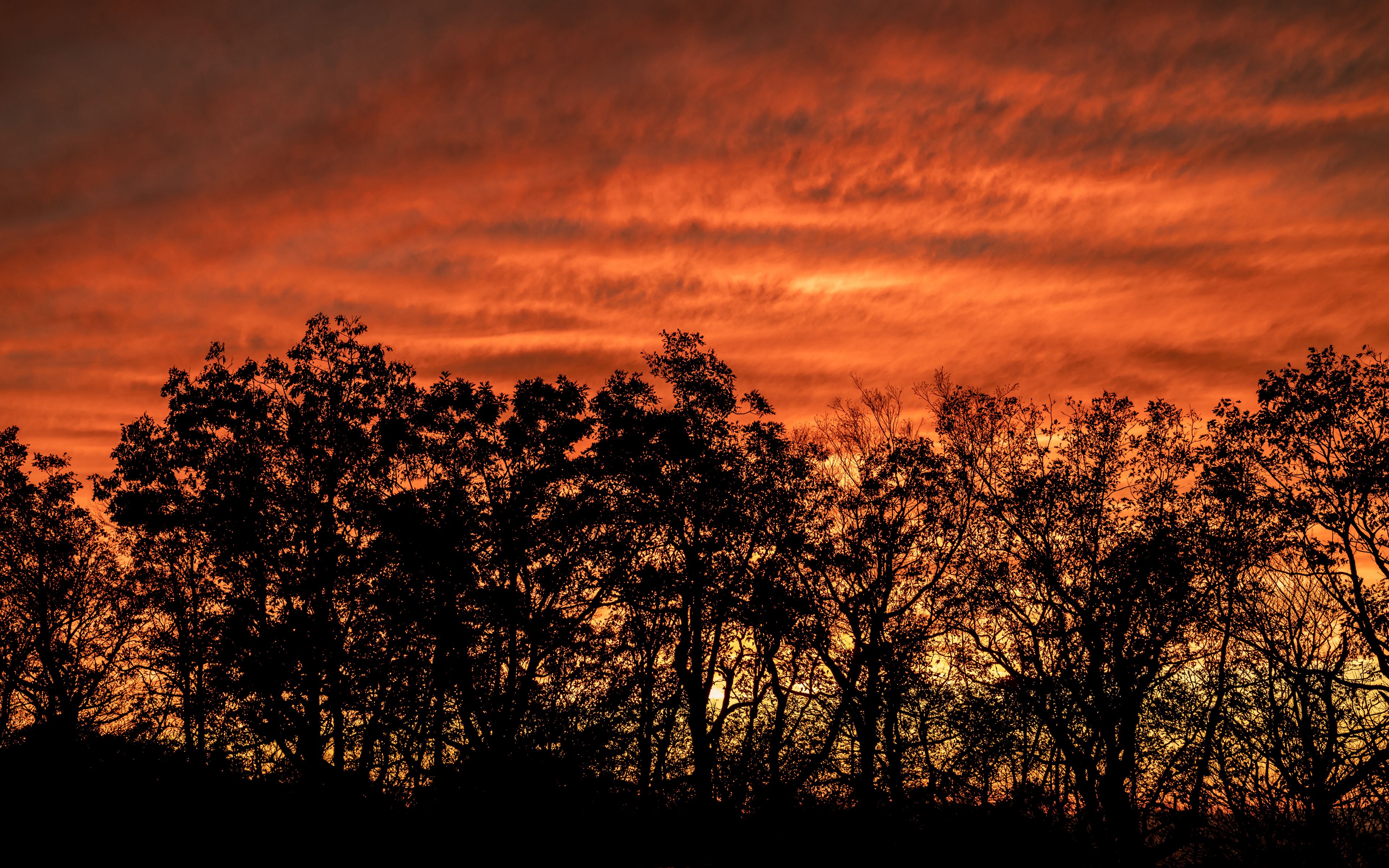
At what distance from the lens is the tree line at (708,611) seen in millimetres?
24578

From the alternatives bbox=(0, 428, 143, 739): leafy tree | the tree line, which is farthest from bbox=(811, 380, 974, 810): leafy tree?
bbox=(0, 428, 143, 739): leafy tree

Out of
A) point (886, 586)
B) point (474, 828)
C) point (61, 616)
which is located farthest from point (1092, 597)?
point (61, 616)

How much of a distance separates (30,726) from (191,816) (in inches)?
425

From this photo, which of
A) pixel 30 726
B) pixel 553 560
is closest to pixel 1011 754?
pixel 553 560

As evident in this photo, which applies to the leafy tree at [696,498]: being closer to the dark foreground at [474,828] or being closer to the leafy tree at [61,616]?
the dark foreground at [474,828]

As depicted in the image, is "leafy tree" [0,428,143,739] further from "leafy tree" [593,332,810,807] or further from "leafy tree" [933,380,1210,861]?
"leafy tree" [933,380,1210,861]

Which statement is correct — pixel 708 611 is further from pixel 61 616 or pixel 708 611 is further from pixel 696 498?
pixel 61 616

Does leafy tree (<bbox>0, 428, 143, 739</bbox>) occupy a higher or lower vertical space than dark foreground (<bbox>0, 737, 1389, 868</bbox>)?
higher

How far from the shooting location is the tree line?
24578mm

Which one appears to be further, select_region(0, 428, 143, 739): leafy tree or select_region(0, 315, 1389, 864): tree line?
select_region(0, 428, 143, 739): leafy tree

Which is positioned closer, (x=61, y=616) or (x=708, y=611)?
(x=708, y=611)

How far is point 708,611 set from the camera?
2795 cm

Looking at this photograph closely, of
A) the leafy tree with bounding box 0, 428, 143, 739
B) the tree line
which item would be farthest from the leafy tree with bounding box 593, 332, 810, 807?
the leafy tree with bounding box 0, 428, 143, 739

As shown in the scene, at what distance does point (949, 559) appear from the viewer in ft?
104
